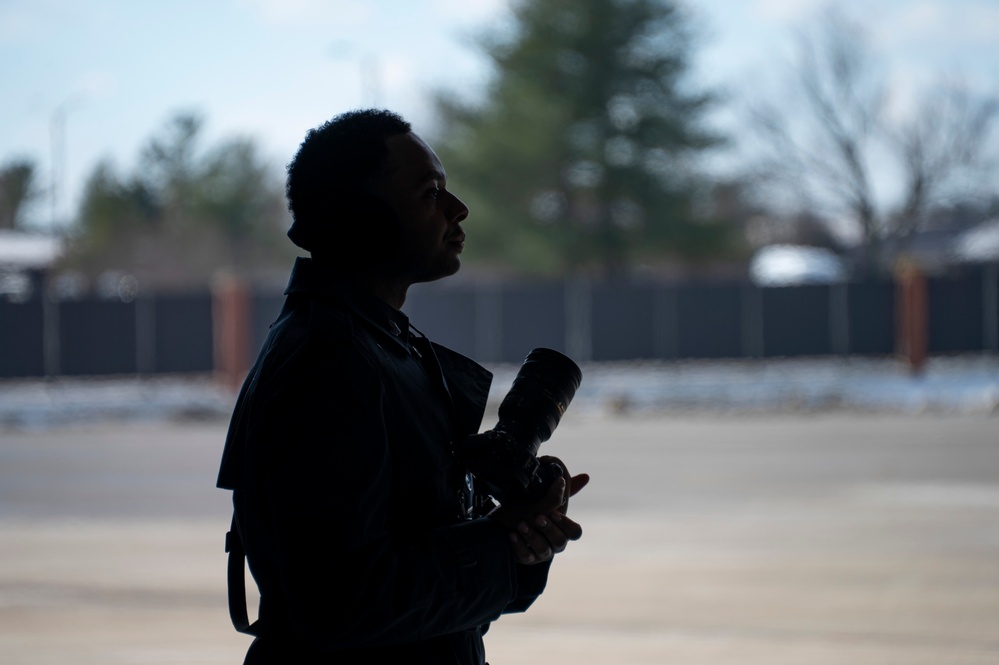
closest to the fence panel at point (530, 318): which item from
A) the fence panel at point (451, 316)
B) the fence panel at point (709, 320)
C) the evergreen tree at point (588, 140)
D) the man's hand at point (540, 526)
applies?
the fence panel at point (451, 316)

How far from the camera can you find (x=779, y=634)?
6.07 metres

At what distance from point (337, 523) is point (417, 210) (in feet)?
1.74

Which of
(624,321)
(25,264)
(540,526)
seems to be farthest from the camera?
(25,264)

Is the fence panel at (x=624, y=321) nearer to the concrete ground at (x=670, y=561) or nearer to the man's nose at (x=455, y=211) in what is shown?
the concrete ground at (x=670, y=561)

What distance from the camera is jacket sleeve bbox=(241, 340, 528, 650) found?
1.82 meters

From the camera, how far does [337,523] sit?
5.96ft

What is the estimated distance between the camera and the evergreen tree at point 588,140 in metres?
29.6

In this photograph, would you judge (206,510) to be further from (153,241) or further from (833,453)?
(153,241)

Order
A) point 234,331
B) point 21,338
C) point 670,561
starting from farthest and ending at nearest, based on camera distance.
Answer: point 21,338 → point 234,331 → point 670,561

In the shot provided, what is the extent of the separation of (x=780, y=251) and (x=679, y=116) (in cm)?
2013

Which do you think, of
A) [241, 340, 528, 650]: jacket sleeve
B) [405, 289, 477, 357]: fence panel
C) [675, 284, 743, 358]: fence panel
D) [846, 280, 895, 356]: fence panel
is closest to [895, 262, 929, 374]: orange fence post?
[846, 280, 895, 356]: fence panel

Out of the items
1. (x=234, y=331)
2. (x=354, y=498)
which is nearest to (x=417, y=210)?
(x=354, y=498)

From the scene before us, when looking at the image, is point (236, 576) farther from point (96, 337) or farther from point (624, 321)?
point (624, 321)

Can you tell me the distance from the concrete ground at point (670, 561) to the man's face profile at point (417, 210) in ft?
12.7
